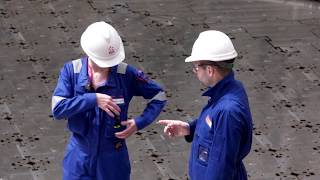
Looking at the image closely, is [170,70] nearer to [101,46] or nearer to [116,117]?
[116,117]

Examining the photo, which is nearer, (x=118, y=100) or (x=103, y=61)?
(x=103, y=61)

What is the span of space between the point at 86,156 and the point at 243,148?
46.7 inches

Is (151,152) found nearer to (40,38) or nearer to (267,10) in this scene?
(40,38)

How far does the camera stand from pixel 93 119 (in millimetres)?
5344

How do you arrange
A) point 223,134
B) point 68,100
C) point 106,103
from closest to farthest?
point 223,134
point 106,103
point 68,100

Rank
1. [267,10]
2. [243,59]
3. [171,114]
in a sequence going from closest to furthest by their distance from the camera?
[171,114] < [243,59] < [267,10]

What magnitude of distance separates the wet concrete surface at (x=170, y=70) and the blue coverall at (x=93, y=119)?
1.68 meters

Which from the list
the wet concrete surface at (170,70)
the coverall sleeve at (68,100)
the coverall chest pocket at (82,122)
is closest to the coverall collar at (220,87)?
the coverall sleeve at (68,100)

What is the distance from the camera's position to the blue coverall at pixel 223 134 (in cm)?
461

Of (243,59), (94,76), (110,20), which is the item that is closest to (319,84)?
(243,59)

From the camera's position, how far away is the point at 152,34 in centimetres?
1066

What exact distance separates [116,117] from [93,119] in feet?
0.54

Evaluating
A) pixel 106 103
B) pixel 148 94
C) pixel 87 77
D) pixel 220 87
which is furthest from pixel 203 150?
pixel 87 77

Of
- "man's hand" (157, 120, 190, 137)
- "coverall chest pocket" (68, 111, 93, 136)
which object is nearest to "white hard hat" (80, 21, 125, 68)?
"coverall chest pocket" (68, 111, 93, 136)
